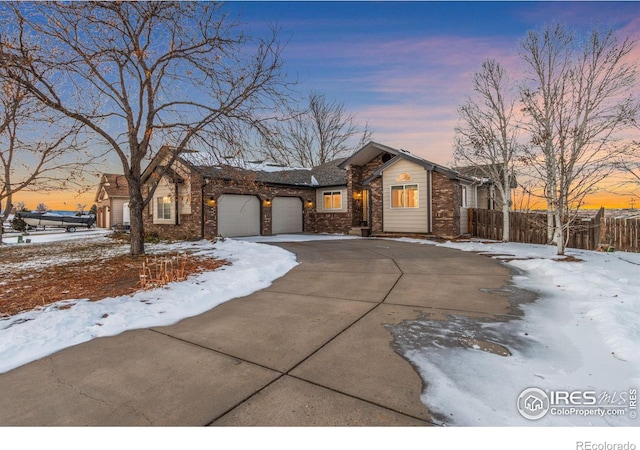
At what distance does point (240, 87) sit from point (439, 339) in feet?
31.8

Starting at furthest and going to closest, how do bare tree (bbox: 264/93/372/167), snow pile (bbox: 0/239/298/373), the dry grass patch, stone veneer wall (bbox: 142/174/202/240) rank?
1. bare tree (bbox: 264/93/372/167)
2. stone veneer wall (bbox: 142/174/202/240)
3. the dry grass patch
4. snow pile (bbox: 0/239/298/373)

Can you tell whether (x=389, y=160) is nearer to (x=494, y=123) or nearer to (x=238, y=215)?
(x=494, y=123)

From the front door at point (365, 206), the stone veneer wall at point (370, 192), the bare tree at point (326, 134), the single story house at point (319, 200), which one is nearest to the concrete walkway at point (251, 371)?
the single story house at point (319, 200)

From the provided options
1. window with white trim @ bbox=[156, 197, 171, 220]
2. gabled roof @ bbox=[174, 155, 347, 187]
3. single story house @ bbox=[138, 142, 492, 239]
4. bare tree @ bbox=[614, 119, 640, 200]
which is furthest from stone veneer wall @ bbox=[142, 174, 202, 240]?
bare tree @ bbox=[614, 119, 640, 200]

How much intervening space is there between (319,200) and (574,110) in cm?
1410

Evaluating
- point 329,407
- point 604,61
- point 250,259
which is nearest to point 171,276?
point 250,259

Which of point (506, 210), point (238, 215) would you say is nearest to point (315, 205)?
point (238, 215)

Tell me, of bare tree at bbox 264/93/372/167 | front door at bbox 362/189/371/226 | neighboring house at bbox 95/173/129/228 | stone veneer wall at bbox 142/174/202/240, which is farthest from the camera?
bare tree at bbox 264/93/372/167

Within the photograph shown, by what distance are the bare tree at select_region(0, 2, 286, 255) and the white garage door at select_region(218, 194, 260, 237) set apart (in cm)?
595

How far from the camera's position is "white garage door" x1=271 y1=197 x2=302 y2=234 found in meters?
19.3

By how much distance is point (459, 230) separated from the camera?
1551cm

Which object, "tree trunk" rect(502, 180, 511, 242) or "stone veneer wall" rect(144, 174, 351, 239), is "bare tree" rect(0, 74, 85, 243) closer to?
"stone veneer wall" rect(144, 174, 351, 239)

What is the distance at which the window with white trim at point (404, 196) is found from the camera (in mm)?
16359

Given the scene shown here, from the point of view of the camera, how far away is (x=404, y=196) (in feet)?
54.7
